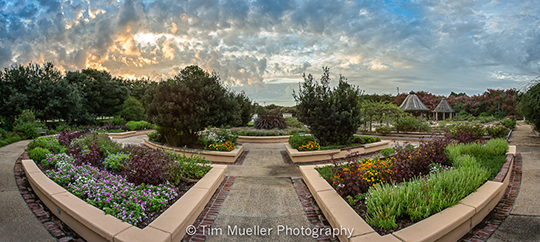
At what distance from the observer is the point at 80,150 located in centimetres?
721

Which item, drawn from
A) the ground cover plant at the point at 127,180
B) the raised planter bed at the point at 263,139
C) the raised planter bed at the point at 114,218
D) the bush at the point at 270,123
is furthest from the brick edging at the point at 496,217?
the bush at the point at 270,123

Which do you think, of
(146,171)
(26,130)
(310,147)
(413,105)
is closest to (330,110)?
(310,147)

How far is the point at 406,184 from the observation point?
181 inches

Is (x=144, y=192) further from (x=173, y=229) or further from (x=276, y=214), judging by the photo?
(x=276, y=214)

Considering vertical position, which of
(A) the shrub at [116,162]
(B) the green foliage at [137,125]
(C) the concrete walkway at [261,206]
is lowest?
(C) the concrete walkway at [261,206]

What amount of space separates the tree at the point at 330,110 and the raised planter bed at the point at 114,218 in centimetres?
556

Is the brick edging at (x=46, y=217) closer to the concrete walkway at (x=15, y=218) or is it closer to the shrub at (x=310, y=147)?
the concrete walkway at (x=15, y=218)

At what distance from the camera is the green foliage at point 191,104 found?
9.47 m

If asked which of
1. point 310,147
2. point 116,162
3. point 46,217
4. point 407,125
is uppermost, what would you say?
point 407,125

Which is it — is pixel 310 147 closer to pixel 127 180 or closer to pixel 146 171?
pixel 146 171

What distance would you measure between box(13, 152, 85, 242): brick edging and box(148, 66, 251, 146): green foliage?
14.9ft

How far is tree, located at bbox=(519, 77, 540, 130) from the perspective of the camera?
404 inches

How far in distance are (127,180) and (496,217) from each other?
258 inches

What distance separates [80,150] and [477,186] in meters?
9.54
